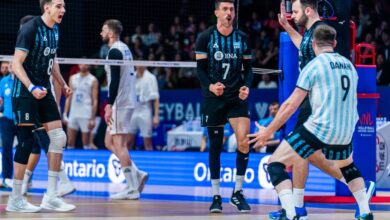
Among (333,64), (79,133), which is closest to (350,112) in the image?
(333,64)

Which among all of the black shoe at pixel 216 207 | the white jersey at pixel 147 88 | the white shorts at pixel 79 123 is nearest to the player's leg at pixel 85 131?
the white shorts at pixel 79 123

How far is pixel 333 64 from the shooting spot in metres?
9.11

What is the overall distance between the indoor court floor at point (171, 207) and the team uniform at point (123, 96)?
1.06 m

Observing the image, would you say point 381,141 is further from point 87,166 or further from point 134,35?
point 134,35

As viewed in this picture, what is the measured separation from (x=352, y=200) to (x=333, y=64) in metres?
4.25

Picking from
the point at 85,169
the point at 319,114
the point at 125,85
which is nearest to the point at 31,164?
the point at 125,85

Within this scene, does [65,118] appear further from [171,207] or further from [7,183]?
[171,207]

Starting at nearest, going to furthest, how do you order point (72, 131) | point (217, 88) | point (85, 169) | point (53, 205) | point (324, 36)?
point (324, 36) → point (53, 205) → point (217, 88) → point (85, 169) → point (72, 131)

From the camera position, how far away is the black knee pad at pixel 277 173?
29.9 feet

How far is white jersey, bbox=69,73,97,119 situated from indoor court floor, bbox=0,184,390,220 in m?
5.87

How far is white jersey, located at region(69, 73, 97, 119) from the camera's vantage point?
70.4 feet

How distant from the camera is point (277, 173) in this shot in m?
9.12

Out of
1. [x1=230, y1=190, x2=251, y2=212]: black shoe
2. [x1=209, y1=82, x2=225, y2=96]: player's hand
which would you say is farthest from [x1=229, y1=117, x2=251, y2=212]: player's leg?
[x1=209, y1=82, x2=225, y2=96]: player's hand

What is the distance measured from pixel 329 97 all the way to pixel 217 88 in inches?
103
